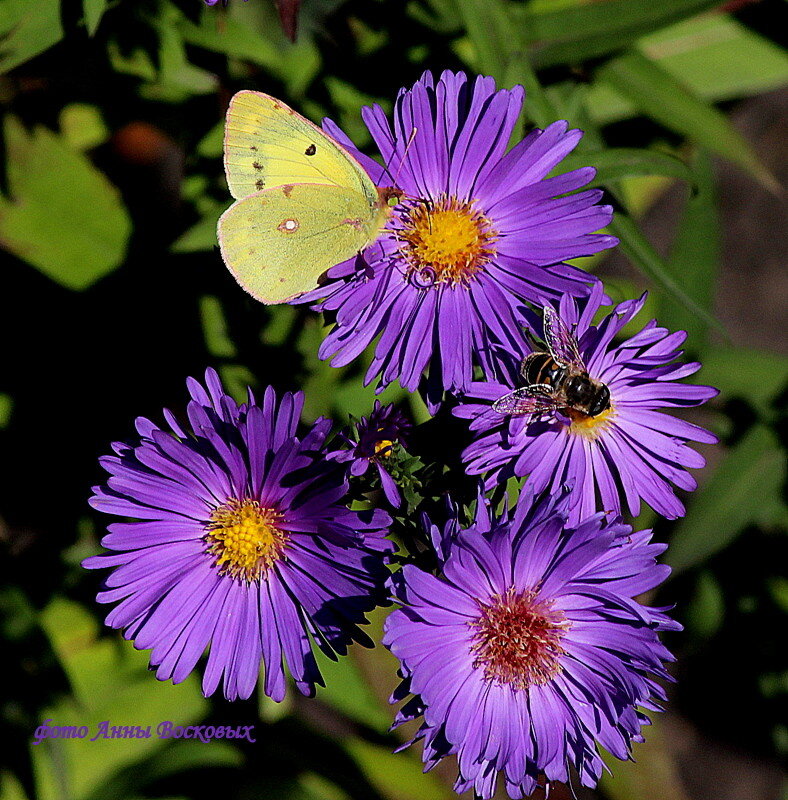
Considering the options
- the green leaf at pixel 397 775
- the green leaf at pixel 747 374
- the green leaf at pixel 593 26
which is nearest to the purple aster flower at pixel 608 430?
the green leaf at pixel 593 26

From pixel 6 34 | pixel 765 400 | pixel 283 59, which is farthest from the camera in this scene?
pixel 765 400

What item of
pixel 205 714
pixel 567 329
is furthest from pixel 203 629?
pixel 205 714

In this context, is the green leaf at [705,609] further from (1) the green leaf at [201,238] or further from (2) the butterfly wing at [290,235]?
(1) the green leaf at [201,238]

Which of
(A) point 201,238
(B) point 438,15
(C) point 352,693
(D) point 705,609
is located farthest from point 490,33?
(D) point 705,609

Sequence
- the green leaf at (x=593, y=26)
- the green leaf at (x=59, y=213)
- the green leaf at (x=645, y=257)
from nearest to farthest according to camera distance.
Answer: the green leaf at (x=645, y=257)
the green leaf at (x=593, y=26)
the green leaf at (x=59, y=213)

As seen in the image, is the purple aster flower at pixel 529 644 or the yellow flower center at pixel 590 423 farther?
the yellow flower center at pixel 590 423

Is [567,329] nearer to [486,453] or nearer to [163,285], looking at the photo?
[486,453]
